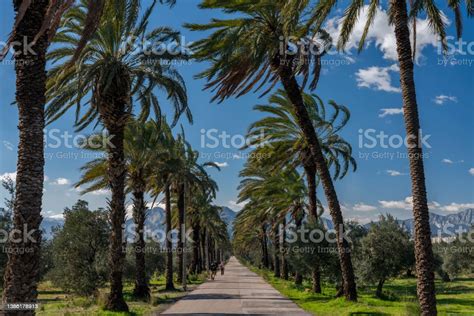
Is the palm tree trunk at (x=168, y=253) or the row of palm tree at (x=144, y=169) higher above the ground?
the row of palm tree at (x=144, y=169)

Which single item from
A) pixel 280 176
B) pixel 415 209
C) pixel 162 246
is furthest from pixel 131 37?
pixel 162 246

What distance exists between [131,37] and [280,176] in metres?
20.5

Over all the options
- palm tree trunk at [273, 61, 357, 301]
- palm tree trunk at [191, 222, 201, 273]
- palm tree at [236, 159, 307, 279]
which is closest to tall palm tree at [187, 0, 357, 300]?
palm tree trunk at [273, 61, 357, 301]

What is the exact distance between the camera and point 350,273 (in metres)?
19.4

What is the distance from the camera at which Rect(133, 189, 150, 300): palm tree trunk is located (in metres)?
24.0

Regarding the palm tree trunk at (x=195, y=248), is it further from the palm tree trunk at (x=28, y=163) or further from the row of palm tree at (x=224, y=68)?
the palm tree trunk at (x=28, y=163)

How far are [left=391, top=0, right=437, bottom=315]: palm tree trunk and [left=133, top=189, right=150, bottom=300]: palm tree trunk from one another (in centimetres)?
1594

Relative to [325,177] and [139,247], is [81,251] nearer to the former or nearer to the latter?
[139,247]

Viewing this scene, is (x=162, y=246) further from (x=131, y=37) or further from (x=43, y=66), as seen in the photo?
(x=43, y=66)

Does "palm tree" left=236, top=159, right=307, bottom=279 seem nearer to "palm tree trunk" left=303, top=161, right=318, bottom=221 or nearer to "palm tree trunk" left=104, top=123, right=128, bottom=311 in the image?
"palm tree trunk" left=303, top=161, right=318, bottom=221

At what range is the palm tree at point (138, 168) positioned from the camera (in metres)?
24.0

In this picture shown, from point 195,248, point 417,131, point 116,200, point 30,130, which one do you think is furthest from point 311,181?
point 195,248

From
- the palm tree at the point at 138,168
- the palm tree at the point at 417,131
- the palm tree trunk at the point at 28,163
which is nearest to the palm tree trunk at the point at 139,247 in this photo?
the palm tree at the point at 138,168

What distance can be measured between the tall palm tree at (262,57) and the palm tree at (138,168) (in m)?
6.38
